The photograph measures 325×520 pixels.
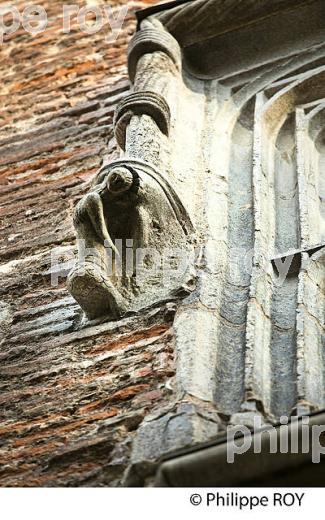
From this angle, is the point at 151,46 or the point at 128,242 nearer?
the point at 128,242

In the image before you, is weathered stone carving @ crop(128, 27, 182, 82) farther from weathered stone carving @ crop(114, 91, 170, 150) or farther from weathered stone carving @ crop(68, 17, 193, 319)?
weathered stone carving @ crop(68, 17, 193, 319)

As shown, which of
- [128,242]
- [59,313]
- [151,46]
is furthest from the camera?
[151,46]

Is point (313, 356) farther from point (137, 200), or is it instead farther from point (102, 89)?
point (102, 89)

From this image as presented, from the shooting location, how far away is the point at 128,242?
3857 mm

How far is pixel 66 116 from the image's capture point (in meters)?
5.46

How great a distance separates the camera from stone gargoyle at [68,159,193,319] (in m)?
3.72

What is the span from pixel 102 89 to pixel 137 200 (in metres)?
1.89

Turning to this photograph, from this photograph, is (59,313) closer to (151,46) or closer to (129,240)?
(129,240)

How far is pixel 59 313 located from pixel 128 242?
36cm

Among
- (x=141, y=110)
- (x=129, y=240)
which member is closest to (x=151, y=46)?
(x=141, y=110)

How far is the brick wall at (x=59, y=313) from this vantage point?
3.30 meters

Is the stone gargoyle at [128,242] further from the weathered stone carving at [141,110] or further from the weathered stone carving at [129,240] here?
the weathered stone carving at [141,110]

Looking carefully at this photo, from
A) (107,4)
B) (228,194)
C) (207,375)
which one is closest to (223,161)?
(228,194)

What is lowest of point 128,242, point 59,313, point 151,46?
point 59,313
